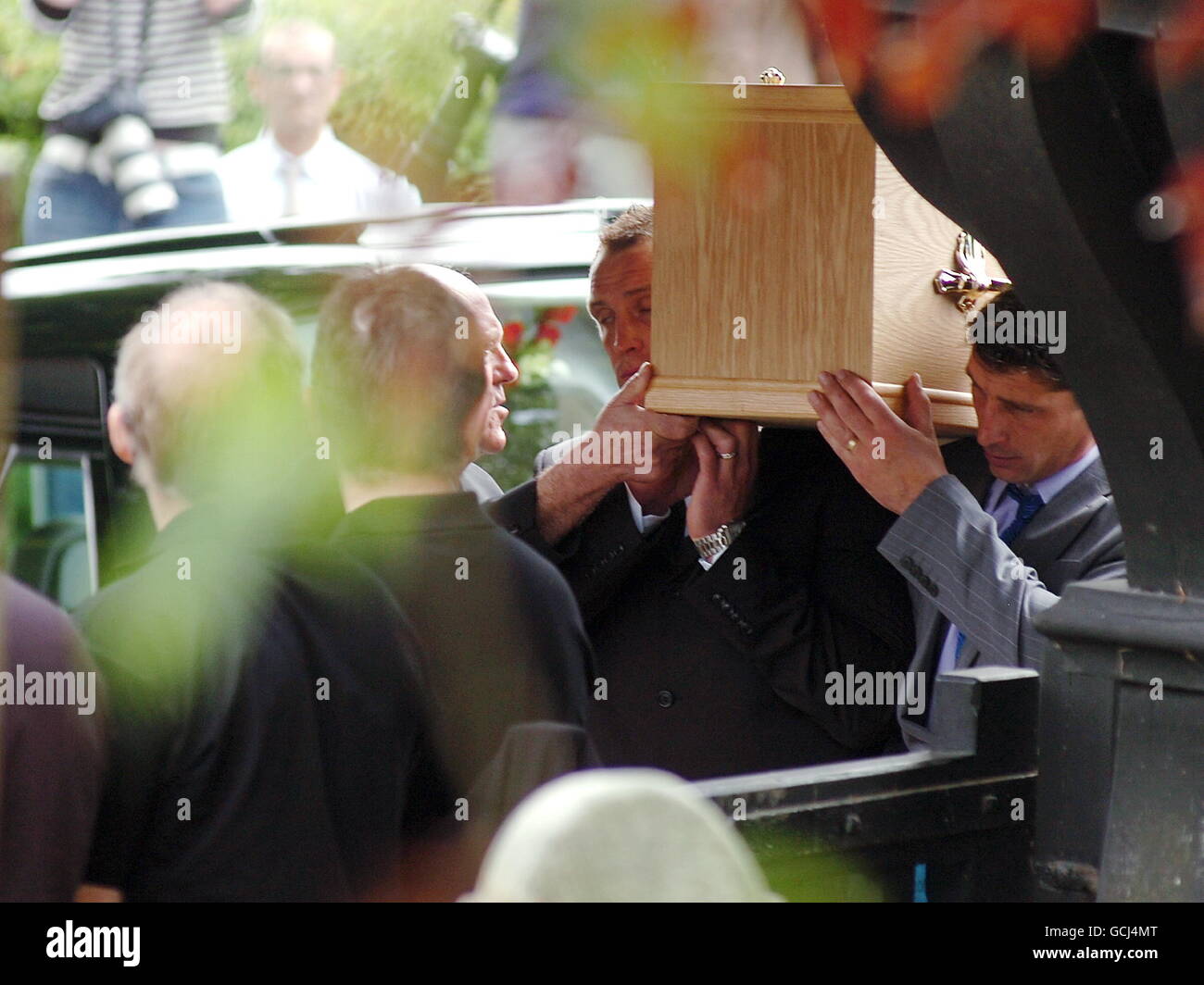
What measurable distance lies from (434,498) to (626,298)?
2.97ft

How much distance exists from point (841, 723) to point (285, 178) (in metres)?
2.65

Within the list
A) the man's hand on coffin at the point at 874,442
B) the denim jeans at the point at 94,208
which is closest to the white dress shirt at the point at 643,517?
the man's hand on coffin at the point at 874,442

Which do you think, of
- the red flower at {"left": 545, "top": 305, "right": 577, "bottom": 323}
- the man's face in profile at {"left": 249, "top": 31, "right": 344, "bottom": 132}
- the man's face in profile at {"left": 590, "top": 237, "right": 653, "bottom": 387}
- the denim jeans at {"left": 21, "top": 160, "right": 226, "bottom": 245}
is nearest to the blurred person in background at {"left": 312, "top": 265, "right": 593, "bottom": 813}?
the man's face in profile at {"left": 590, "top": 237, "right": 653, "bottom": 387}

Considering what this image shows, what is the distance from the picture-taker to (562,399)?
539 centimetres

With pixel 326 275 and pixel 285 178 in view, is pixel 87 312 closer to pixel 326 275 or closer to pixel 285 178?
pixel 326 275

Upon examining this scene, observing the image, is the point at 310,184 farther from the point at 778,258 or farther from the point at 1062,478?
the point at 1062,478

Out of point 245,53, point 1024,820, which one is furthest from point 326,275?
point 245,53

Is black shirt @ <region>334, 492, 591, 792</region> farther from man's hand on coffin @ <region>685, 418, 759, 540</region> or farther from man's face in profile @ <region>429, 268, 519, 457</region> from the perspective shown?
man's hand on coffin @ <region>685, 418, 759, 540</region>

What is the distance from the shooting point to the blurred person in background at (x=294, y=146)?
11.4ft

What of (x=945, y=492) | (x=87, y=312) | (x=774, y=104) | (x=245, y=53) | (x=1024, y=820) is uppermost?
(x=245, y=53)

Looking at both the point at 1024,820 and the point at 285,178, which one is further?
the point at 285,178

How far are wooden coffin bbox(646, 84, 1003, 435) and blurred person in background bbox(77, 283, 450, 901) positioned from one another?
2.21ft

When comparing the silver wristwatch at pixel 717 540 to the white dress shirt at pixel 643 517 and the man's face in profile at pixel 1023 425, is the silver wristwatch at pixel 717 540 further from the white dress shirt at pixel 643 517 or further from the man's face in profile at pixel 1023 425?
the man's face in profile at pixel 1023 425

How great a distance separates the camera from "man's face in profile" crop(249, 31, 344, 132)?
3.93 m
